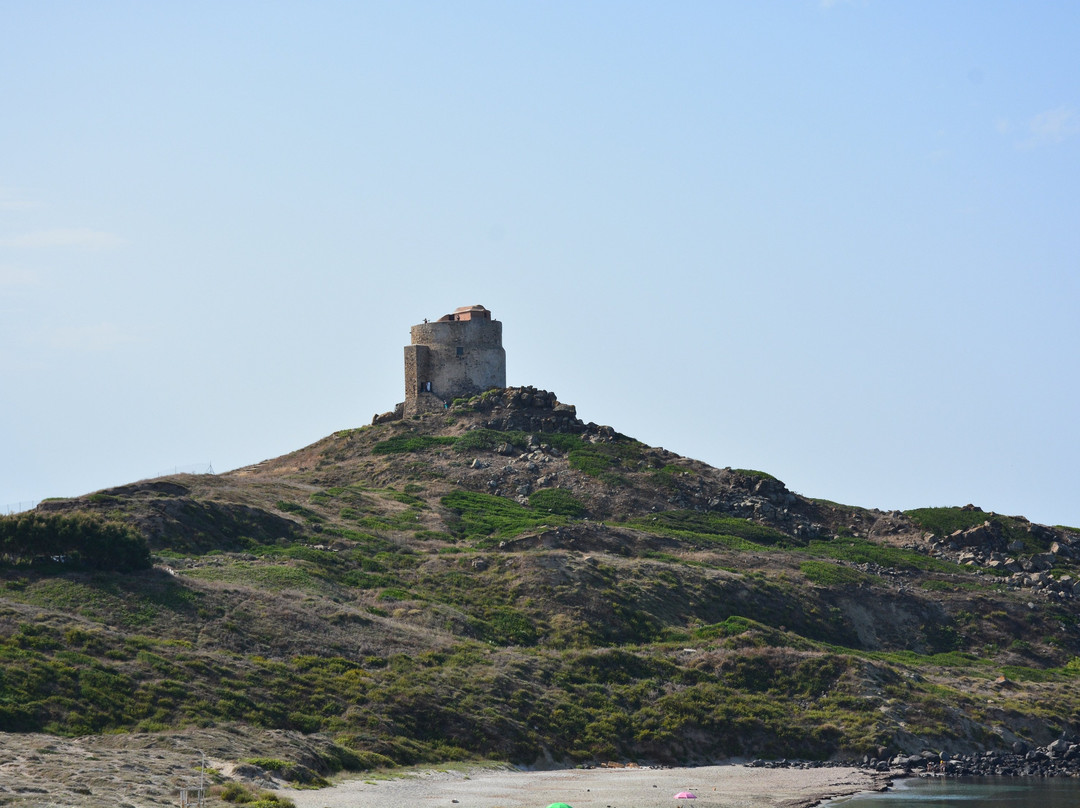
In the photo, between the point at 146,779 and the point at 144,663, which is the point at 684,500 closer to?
the point at 144,663

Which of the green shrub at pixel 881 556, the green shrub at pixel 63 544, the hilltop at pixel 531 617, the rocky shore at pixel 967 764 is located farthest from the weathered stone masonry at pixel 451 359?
the rocky shore at pixel 967 764

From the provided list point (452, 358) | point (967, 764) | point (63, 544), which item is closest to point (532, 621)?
point (967, 764)

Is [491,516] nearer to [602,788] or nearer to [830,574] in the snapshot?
[830,574]

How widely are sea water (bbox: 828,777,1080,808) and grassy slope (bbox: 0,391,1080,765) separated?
14.2ft

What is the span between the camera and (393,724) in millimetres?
40688

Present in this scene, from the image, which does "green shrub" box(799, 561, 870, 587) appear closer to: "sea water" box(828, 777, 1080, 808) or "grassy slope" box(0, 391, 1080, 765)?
"grassy slope" box(0, 391, 1080, 765)

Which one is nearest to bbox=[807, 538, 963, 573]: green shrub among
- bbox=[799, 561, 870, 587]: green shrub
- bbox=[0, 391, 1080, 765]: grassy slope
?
bbox=[0, 391, 1080, 765]: grassy slope

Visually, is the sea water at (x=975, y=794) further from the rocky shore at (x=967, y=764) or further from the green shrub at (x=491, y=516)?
the green shrub at (x=491, y=516)

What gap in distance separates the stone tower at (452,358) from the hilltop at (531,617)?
455 centimetres

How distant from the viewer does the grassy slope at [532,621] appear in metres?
40.4

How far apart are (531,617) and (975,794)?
2145 centimetres

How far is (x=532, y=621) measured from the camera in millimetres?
54625

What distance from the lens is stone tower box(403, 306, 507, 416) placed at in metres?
88.4

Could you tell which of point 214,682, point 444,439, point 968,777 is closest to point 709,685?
point 968,777
